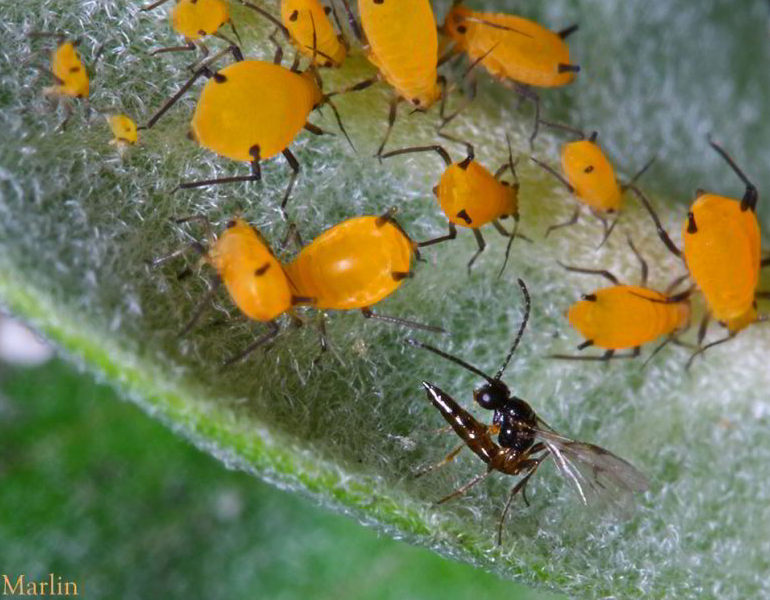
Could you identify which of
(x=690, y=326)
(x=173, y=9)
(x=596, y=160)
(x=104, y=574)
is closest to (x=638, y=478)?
(x=690, y=326)

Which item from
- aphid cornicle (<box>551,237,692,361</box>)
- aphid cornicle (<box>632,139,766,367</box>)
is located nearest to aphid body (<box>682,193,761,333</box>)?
aphid cornicle (<box>632,139,766,367</box>)

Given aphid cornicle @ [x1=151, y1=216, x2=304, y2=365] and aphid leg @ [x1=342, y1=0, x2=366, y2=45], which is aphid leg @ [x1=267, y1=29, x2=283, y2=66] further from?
aphid cornicle @ [x1=151, y1=216, x2=304, y2=365]

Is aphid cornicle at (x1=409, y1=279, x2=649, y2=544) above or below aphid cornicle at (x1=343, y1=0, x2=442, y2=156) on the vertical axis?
below

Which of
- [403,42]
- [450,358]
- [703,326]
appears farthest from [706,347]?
[403,42]

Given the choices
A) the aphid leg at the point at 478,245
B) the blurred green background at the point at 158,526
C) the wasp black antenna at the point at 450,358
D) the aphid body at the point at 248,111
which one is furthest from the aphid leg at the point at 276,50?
the blurred green background at the point at 158,526

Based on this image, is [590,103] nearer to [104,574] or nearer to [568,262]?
[568,262]

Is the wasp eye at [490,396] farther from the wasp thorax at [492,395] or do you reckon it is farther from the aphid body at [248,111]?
the aphid body at [248,111]

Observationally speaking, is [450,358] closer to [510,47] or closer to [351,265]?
[351,265]
